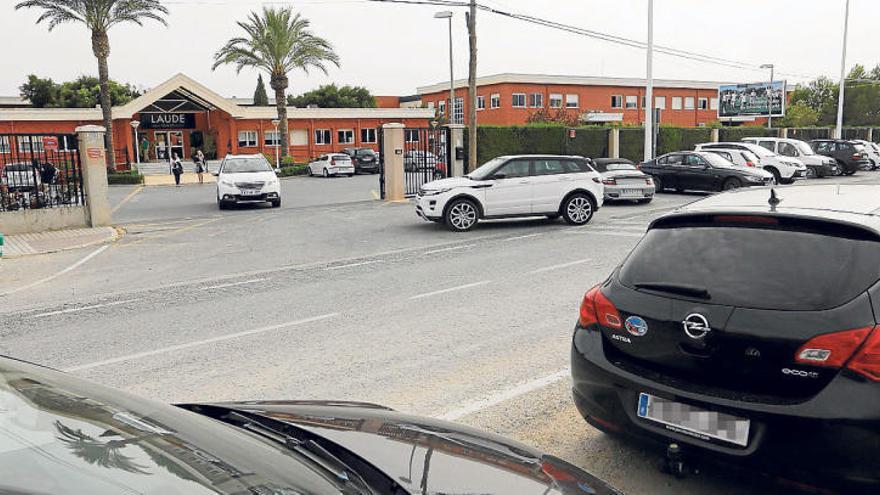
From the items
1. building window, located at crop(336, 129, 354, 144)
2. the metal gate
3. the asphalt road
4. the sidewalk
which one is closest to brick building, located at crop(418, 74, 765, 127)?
building window, located at crop(336, 129, 354, 144)

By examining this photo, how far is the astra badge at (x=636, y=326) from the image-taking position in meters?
3.56

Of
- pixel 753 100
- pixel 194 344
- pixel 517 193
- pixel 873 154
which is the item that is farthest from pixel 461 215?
pixel 753 100

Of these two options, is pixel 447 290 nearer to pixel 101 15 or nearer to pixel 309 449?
pixel 309 449

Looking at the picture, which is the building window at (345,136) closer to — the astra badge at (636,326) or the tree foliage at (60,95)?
the tree foliage at (60,95)

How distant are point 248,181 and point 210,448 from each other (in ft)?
66.6

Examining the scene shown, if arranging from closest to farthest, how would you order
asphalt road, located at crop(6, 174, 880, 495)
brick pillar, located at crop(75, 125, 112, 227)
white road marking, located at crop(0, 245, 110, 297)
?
asphalt road, located at crop(6, 174, 880, 495) < white road marking, located at crop(0, 245, 110, 297) < brick pillar, located at crop(75, 125, 112, 227)

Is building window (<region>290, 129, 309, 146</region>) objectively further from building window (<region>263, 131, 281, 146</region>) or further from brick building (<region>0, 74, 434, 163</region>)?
building window (<region>263, 131, 281, 146</region>)

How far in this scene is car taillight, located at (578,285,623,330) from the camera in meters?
3.74

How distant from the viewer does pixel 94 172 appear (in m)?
17.4

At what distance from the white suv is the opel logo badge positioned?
11577 mm

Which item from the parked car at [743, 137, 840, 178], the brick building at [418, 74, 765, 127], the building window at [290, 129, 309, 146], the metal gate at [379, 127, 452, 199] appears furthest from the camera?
the brick building at [418, 74, 765, 127]

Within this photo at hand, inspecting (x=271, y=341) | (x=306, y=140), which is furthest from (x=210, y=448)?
(x=306, y=140)

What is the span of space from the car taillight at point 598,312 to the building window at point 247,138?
5136 centimetres

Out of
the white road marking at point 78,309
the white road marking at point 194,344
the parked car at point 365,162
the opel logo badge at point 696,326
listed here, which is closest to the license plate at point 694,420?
the opel logo badge at point 696,326
